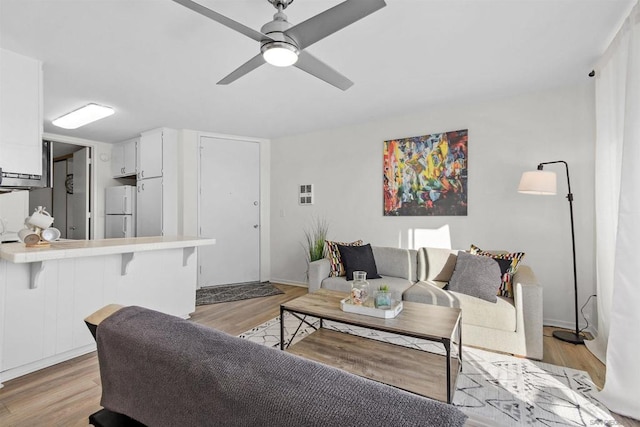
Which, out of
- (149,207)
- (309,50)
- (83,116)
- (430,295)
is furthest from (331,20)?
(149,207)

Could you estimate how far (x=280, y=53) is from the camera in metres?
1.65

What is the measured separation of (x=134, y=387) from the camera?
2.34 feet

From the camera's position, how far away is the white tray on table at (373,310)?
196 cm

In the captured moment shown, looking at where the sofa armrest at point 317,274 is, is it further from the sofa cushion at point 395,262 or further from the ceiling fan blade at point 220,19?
the ceiling fan blade at point 220,19

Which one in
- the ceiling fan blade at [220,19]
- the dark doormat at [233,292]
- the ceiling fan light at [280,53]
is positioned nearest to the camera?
the ceiling fan blade at [220,19]

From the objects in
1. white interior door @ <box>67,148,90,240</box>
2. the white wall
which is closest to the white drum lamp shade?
the white wall

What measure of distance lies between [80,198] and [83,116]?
216 cm

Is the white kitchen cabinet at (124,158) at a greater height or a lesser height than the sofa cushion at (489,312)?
greater

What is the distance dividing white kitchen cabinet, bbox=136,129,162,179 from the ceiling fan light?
3367mm

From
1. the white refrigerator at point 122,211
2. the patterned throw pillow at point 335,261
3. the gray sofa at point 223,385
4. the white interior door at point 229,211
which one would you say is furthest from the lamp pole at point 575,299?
the white refrigerator at point 122,211

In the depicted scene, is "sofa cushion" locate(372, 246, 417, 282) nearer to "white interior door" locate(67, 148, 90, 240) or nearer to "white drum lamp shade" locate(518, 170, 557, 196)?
"white drum lamp shade" locate(518, 170, 557, 196)

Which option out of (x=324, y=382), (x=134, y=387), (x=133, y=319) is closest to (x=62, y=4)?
(x=133, y=319)

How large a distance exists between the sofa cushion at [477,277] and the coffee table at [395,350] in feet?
2.08

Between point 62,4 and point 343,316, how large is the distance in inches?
101
